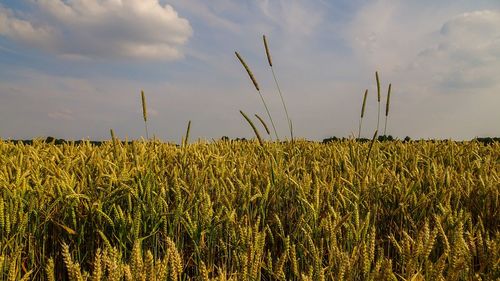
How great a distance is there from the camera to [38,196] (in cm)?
242

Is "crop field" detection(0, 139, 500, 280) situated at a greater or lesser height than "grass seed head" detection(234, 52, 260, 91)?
lesser

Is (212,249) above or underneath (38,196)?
underneath

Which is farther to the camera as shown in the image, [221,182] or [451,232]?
[221,182]

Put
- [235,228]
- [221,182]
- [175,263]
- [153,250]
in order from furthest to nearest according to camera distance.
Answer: [221,182] → [153,250] → [235,228] → [175,263]

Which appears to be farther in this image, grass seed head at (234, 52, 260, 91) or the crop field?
grass seed head at (234, 52, 260, 91)

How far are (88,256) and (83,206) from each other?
0.25 m

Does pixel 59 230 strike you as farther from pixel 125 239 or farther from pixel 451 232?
pixel 451 232

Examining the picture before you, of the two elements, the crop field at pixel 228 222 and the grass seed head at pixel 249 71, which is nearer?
the crop field at pixel 228 222

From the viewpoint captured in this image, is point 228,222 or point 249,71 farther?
point 249,71

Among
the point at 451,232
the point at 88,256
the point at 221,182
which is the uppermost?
the point at 221,182

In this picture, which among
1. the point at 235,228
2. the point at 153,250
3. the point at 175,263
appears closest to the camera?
the point at 175,263

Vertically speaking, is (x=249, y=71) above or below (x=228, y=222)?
above

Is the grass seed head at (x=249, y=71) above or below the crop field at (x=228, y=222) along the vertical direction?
above

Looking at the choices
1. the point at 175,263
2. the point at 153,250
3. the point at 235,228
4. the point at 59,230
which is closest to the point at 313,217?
the point at 235,228
